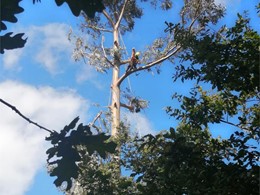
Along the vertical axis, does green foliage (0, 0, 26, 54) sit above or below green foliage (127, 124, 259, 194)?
below

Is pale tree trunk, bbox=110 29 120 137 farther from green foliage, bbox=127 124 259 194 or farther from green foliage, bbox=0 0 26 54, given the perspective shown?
green foliage, bbox=0 0 26 54

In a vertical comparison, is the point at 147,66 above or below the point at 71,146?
above

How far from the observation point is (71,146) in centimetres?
196

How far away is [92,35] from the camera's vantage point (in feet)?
49.4

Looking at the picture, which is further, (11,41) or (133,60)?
(133,60)

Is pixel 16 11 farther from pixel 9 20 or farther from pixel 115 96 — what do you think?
pixel 115 96

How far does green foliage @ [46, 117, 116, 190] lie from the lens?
1939mm

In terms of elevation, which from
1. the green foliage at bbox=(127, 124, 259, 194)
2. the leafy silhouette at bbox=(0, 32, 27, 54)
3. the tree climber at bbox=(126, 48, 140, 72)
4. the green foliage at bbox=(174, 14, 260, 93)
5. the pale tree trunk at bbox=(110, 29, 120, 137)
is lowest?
the leafy silhouette at bbox=(0, 32, 27, 54)

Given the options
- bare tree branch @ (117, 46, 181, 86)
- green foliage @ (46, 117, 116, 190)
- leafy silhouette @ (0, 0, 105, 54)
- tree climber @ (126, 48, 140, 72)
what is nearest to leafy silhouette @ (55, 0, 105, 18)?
leafy silhouette @ (0, 0, 105, 54)

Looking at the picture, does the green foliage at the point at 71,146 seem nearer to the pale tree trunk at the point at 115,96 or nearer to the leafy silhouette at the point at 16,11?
the leafy silhouette at the point at 16,11

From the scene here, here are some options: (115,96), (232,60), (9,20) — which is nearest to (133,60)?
(115,96)

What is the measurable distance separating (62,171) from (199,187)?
221 centimetres

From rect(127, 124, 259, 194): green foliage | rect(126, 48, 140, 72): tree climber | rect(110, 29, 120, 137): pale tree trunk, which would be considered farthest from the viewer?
rect(126, 48, 140, 72): tree climber

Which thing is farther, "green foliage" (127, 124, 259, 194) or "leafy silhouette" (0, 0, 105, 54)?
"green foliage" (127, 124, 259, 194)
